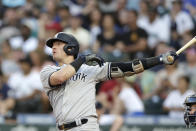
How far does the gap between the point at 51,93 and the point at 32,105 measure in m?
5.15

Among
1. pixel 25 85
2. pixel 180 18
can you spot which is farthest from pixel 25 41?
pixel 180 18

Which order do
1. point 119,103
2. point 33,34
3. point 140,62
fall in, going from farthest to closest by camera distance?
point 33,34 → point 119,103 → point 140,62

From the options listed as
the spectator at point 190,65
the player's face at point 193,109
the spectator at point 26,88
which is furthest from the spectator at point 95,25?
the player's face at point 193,109

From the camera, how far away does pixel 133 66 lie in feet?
20.3

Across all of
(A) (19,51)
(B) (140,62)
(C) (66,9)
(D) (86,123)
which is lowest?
(D) (86,123)

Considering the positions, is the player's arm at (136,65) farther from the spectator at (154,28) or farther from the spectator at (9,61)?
the spectator at (9,61)

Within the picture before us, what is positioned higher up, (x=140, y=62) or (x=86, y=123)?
(x=140, y=62)

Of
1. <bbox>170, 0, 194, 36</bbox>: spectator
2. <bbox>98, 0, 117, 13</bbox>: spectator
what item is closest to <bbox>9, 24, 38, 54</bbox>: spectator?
<bbox>98, 0, 117, 13</bbox>: spectator

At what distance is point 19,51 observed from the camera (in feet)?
44.1

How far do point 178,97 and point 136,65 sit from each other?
4.51 meters

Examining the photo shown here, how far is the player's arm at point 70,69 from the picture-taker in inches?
239

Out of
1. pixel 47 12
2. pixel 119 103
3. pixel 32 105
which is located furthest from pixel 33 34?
pixel 119 103

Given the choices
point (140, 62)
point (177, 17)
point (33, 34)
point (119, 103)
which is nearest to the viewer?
point (140, 62)

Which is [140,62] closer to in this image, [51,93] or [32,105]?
[51,93]
